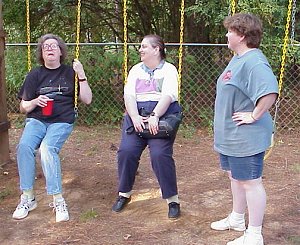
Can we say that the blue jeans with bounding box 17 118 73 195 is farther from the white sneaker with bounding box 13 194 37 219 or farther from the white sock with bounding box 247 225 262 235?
the white sock with bounding box 247 225 262 235

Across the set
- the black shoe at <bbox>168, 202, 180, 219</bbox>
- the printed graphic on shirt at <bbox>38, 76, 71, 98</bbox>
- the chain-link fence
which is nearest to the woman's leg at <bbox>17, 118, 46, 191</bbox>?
the printed graphic on shirt at <bbox>38, 76, 71, 98</bbox>

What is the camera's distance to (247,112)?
119 inches

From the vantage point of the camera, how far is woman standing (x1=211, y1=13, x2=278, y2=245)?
2.90m

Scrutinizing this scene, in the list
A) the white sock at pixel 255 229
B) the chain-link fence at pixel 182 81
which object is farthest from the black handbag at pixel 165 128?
the chain-link fence at pixel 182 81

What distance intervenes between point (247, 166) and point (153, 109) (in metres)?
0.95

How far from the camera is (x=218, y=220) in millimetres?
3754

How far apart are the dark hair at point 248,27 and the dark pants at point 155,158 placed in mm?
1051

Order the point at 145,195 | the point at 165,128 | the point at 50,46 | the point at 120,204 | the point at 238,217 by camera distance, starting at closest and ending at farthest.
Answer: the point at 238,217, the point at 165,128, the point at 50,46, the point at 120,204, the point at 145,195

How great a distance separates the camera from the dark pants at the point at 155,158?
12.1ft

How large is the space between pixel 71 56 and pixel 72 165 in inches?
93.1

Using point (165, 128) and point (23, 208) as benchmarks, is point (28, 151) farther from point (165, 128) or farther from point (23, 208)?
point (165, 128)

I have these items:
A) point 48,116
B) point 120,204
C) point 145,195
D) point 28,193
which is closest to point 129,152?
point 120,204

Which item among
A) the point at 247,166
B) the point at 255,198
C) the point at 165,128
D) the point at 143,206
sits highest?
the point at 165,128

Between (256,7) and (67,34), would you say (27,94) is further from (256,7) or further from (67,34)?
(67,34)
